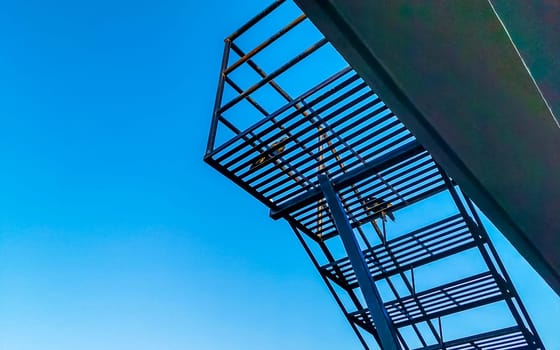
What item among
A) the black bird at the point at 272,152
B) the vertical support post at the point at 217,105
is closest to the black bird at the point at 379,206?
the black bird at the point at 272,152

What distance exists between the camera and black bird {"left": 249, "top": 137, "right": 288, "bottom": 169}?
17.4 ft

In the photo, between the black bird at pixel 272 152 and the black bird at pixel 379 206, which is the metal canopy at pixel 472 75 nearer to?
the black bird at pixel 272 152

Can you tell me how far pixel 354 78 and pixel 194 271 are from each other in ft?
33.5

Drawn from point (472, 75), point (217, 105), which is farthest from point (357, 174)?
point (472, 75)

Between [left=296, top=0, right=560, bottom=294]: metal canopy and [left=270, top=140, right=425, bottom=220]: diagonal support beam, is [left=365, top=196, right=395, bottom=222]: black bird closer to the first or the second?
[left=270, top=140, right=425, bottom=220]: diagonal support beam

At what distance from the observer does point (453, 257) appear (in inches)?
229

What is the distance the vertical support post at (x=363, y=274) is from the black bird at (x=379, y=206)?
0.83m

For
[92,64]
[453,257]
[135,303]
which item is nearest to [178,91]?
[92,64]

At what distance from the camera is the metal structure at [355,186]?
501 centimetres

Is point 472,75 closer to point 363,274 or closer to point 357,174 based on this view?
point 363,274

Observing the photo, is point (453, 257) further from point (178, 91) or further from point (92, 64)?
point (92, 64)

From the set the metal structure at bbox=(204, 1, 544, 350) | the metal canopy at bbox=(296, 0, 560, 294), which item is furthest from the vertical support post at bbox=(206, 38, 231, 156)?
the metal canopy at bbox=(296, 0, 560, 294)

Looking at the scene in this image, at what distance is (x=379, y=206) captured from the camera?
615 cm

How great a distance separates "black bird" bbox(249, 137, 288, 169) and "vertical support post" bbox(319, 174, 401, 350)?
73 cm
